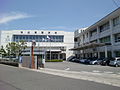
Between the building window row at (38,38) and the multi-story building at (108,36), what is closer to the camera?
the multi-story building at (108,36)

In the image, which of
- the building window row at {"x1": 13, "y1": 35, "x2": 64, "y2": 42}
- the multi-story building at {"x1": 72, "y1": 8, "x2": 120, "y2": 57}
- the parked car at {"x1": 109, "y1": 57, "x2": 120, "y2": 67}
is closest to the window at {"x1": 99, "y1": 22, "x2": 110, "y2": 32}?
the multi-story building at {"x1": 72, "y1": 8, "x2": 120, "y2": 57}

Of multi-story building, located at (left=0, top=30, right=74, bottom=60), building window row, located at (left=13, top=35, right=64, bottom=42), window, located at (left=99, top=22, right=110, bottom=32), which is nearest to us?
window, located at (left=99, top=22, right=110, bottom=32)

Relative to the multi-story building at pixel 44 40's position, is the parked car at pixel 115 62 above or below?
below

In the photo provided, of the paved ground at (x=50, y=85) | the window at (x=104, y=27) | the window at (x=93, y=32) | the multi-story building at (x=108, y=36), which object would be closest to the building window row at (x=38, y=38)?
the window at (x=93, y=32)

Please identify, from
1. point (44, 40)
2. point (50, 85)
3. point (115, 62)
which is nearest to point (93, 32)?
point (44, 40)

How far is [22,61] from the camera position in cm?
2880

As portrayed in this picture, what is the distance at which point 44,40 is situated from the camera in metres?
66.1

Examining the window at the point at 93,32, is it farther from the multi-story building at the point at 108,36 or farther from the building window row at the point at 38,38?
the building window row at the point at 38,38

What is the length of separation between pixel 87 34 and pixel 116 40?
21734mm

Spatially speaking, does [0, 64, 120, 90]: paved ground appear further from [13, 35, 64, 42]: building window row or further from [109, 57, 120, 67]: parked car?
[13, 35, 64, 42]: building window row

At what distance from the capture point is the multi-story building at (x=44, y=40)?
65000 mm

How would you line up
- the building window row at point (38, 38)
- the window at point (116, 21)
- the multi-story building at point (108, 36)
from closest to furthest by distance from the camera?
1. the window at point (116, 21)
2. the multi-story building at point (108, 36)
3. the building window row at point (38, 38)

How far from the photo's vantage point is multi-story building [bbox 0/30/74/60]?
6500 cm

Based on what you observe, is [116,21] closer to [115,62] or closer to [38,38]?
[115,62]
